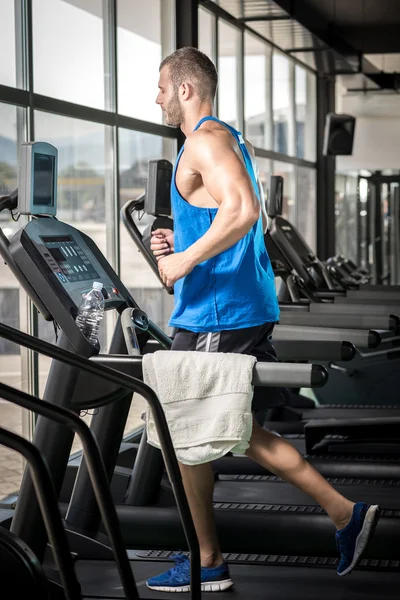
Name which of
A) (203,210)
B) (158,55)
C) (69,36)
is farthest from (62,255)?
(158,55)

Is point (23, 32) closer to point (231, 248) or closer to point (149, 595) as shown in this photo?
point (231, 248)

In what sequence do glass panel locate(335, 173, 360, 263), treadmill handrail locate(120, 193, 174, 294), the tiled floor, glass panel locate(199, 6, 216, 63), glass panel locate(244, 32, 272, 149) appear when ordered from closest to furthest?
treadmill handrail locate(120, 193, 174, 294) < the tiled floor < glass panel locate(199, 6, 216, 63) < glass panel locate(244, 32, 272, 149) < glass panel locate(335, 173, 360, 263)

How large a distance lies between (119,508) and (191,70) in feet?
5.19

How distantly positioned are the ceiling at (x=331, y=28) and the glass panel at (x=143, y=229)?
5.61 feet

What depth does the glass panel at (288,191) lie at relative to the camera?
31.4 ft

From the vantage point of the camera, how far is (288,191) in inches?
385

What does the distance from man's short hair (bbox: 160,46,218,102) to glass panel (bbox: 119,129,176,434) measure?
244 cm

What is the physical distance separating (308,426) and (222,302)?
2.16 meters

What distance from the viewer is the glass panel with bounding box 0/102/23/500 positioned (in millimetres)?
3934

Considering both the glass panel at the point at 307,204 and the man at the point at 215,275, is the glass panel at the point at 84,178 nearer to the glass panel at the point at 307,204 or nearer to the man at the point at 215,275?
the man at the point at 215,275

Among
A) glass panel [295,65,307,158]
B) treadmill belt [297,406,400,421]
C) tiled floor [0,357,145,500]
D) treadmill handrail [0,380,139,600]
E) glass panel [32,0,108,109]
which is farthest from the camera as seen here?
glass panel [295,65,307,158]

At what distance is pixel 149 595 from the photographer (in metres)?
2.78

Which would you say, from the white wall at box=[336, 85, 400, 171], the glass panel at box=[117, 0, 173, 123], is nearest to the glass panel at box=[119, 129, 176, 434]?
the glass panel at box=[117, 0, 173, 123]

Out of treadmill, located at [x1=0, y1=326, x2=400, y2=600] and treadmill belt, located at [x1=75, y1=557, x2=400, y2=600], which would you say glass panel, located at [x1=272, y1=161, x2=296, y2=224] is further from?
treadmill belt, located at [x1=75, y1=557, x2=400, y2=600]
